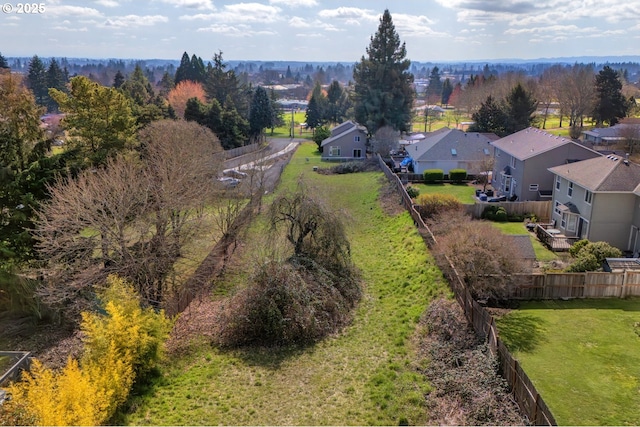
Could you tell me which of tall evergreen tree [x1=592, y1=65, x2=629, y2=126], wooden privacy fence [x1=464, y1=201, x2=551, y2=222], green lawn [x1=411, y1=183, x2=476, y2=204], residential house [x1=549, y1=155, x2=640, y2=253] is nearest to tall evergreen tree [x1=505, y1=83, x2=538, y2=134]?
tall evergreen tree [x1=592, y1=65, x2=629, y2=126]

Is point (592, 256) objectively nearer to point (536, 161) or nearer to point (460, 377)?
point (460, 377)

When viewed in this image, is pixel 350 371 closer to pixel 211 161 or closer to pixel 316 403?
pixel 316 403

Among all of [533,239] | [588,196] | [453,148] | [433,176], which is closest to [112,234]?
[533,239]

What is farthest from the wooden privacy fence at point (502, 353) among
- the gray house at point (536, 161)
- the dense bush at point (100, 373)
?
the gray house at point (536, 161)

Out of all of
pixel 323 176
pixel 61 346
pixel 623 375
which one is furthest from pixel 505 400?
pixel 323 176

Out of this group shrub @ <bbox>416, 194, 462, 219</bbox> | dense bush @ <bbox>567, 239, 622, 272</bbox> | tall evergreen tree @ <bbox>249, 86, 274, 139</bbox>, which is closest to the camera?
dense bush @ <bbox>567, 239, 622, 272</bbox>

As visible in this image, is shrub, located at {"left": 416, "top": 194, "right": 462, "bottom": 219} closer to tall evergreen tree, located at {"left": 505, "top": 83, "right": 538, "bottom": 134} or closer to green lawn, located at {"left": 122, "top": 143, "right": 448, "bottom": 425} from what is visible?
green lawn, located at {"left": 122, "top": 143, "right": 448, "bottom": 425}
